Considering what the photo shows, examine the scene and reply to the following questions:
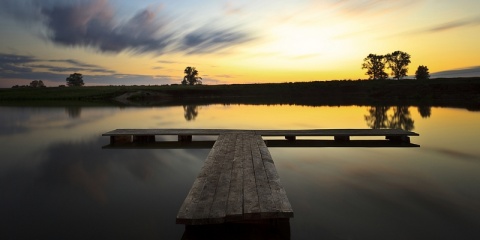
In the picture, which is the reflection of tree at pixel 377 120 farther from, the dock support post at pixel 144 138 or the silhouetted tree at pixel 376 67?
the silhouetted tree at pixel 376 67

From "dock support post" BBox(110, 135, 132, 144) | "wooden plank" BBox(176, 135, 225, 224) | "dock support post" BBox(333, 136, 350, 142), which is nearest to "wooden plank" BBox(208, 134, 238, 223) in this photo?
"wooden plank" BBox(176, 135, 225, 224)

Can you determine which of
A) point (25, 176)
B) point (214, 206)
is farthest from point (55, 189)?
point (214, 206)

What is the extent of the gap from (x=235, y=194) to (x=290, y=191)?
2555mm

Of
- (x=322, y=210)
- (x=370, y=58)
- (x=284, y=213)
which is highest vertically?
(x=370, y=58)

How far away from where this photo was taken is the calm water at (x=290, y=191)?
18.4 feet

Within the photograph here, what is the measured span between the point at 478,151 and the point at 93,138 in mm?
18884

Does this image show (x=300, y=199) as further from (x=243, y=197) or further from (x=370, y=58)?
(x=370, y=58)

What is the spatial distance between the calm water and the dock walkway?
75cm

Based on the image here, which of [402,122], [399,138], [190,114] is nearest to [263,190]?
[399,138]

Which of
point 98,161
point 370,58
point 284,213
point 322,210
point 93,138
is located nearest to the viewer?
point 284,213

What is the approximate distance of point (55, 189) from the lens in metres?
8.12

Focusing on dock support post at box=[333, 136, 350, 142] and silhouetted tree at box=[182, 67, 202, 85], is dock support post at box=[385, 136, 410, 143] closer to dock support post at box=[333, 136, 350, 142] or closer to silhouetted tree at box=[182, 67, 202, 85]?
dock support post at box=[333, 136, 350, 142]

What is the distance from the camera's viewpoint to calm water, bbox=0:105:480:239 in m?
5.62

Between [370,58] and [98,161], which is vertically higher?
[370,58]
